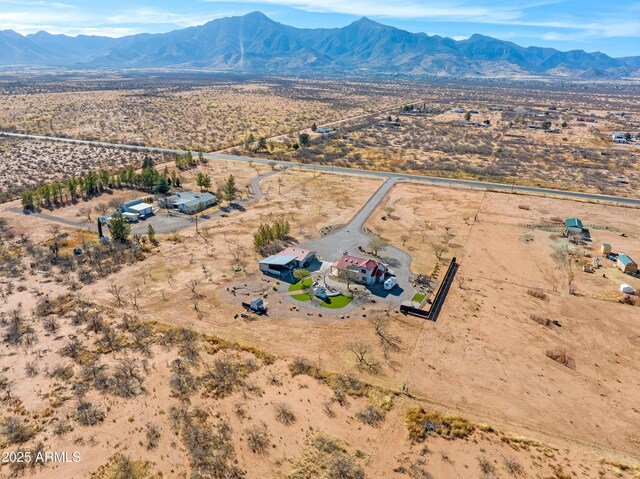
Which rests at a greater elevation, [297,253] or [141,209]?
[297,253]

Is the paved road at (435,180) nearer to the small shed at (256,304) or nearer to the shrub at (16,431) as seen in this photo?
the small shed at (256,304)

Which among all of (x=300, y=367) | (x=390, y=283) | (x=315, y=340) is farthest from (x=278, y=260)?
(x=300, y=367)

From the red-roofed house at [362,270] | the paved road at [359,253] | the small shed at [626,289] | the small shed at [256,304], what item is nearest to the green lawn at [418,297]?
the paved road at [359,253]

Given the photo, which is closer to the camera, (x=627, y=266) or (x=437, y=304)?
(x=437, y=304)

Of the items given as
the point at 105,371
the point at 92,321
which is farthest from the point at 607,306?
the point at 92,321

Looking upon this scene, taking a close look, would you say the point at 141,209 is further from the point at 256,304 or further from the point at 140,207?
the point at 256,304
